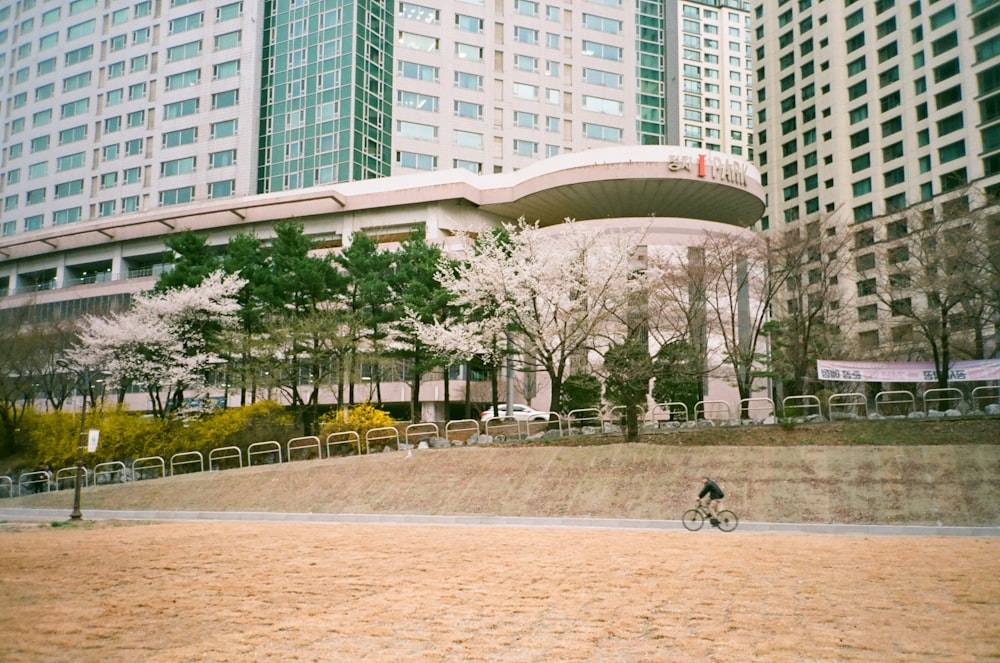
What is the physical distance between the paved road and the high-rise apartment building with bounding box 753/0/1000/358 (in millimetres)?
25662

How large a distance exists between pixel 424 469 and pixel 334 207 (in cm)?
3331

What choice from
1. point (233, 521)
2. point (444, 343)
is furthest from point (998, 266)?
point (233, 521)

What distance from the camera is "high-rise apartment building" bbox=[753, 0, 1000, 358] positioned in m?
53.6

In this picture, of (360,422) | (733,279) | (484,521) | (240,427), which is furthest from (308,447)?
(733,279)

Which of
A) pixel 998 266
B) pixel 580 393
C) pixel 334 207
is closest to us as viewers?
pixel 998 266

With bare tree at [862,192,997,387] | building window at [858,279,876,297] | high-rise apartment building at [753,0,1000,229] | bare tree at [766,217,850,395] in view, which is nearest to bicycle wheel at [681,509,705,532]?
bare tree at [766,217,850,395]

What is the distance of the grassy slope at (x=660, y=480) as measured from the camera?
19000mm

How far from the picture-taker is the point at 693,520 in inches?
714

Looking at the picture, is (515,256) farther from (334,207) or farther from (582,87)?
(582,87)

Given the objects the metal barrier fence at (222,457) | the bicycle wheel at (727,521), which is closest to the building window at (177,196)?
the metal barrier fence at (222,457)

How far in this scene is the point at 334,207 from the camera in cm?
5394

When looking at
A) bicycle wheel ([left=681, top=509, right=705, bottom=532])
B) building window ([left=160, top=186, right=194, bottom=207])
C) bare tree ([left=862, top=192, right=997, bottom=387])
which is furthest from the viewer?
building window ([left=160, top=186, right=194, bottom=207])

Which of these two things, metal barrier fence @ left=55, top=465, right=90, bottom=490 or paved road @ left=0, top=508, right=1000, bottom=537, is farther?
metal barrier fence @ left=55, top=465, right=90, bottom=490

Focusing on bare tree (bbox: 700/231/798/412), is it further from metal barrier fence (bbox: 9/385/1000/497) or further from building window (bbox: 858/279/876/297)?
building window (bbox: 858/279/876/297)
